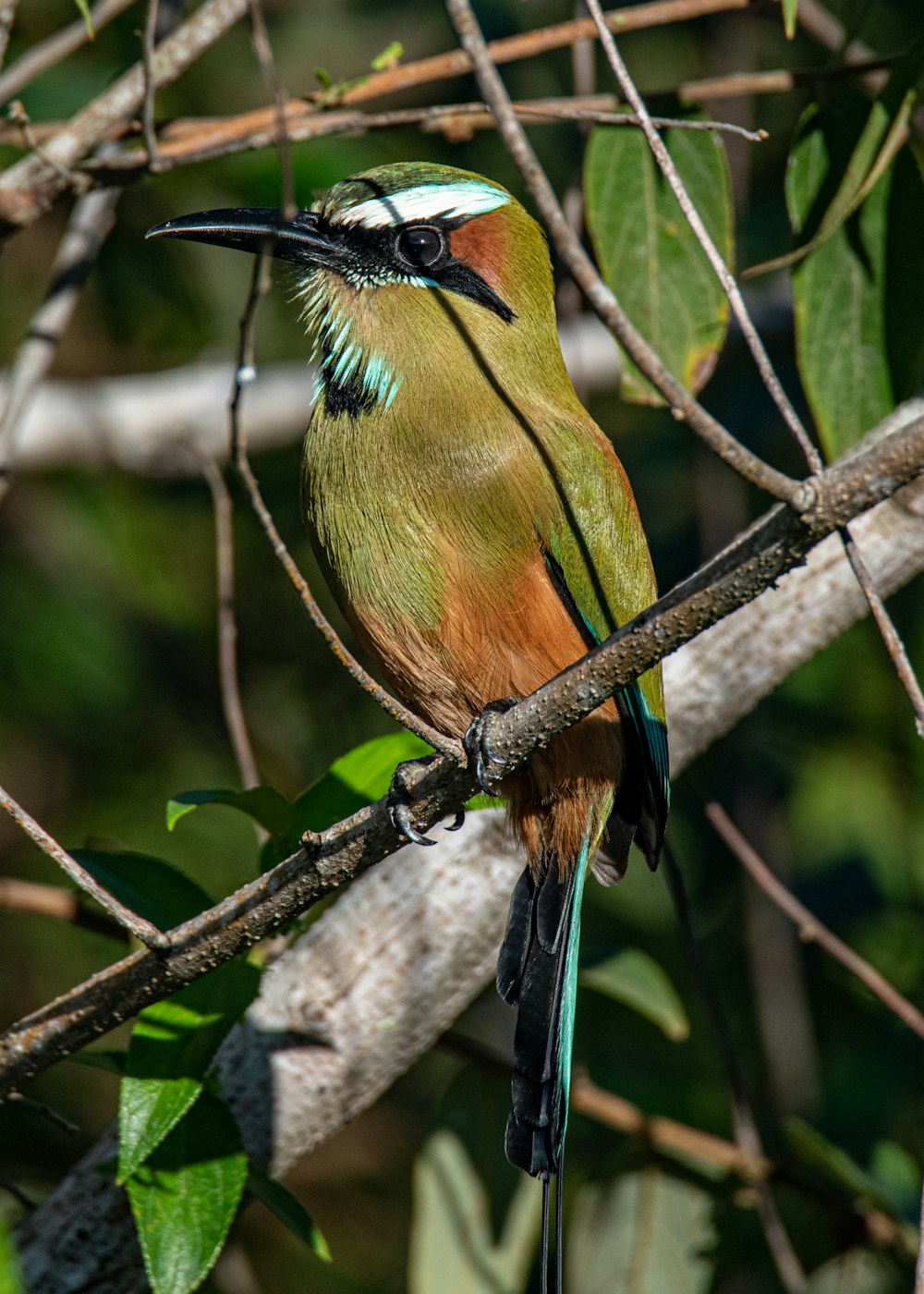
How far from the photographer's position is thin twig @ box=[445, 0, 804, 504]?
1.46 m

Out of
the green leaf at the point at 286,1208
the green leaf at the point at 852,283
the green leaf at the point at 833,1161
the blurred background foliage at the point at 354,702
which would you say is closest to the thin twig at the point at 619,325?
the green leaf at the point at 852,283

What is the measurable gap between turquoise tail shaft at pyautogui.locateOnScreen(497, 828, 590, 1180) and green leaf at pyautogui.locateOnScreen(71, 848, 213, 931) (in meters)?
0.59

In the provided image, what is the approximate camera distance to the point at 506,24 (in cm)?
473

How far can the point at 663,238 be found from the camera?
2.99 metres

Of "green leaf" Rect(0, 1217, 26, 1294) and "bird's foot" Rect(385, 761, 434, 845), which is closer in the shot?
"green leaf" Rect(0, 1217, 26, 1294)

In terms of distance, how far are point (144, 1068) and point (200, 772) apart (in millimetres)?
2955

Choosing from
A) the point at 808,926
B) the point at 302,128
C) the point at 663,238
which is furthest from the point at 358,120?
the point at 808,926

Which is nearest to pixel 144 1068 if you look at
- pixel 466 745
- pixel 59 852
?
pixel 59 852

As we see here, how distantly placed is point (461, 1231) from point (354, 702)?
2.28m

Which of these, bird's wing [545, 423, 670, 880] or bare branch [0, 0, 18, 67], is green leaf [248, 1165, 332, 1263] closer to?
bird's wing [545, 423, 670, 880]

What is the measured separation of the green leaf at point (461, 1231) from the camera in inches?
132

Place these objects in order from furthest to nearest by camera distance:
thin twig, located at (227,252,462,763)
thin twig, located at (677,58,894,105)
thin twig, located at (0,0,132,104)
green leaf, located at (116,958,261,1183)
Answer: thin twig, located at (0,0,132,104) < thin twig, located at (677,58,894,105) < green leaf, located at (116,958,261,1183) < thin twig, located at (227,252,462,763)

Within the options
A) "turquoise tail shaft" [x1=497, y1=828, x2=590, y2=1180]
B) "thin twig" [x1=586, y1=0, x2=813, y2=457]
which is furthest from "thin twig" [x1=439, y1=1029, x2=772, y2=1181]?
"thin twig" [x1=586, y1=0, x2=813, y2=457]

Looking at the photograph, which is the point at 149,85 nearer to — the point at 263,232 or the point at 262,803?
the point at 263,232
